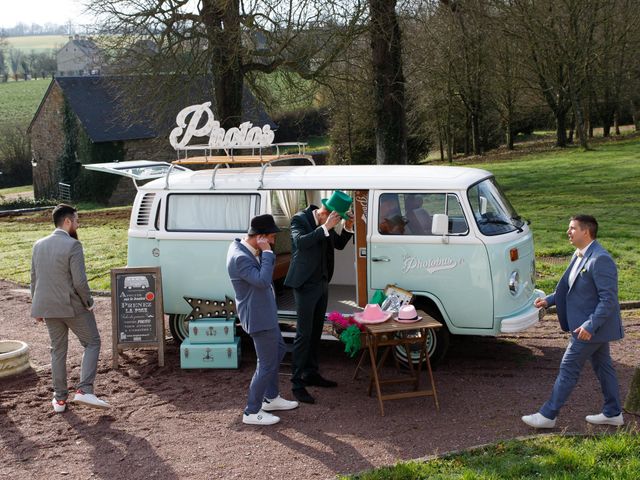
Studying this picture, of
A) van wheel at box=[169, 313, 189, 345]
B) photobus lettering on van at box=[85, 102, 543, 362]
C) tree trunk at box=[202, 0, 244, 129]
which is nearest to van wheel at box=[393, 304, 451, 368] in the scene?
photobus lettering on van at box=[85, 102, 543, 362]

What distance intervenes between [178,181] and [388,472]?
5.08 meters

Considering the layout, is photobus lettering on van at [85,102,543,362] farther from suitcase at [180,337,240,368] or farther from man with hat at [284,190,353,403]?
man with hat at [284,190,353,403]

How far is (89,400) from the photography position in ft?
26.3

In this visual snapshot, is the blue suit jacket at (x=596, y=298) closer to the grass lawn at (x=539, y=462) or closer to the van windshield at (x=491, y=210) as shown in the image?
the grass lawn at (x=539, y=462)

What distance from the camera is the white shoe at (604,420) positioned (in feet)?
22.7

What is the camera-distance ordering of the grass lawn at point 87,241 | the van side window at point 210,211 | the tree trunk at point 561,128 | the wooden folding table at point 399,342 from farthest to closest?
the tree trunk at point 561,128 → the grass lawn at point 87,241 → the van side window at point 210,211 → the wooden folding table at point 399,342

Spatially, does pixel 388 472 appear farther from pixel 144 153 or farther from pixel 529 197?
pixel 144 153

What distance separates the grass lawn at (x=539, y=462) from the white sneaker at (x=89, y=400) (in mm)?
3089

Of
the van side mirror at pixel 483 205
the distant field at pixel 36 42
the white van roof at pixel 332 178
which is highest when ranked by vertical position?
the distant field at pixel 36 42

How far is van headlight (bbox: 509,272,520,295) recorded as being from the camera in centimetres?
856

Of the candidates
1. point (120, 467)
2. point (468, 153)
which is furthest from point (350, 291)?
point (468, 153)

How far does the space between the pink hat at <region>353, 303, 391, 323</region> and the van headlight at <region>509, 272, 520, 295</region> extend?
4.77 feet

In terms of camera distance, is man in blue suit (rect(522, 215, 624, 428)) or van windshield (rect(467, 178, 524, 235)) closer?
man in blue suit (rect(522, 215, 624, 428))

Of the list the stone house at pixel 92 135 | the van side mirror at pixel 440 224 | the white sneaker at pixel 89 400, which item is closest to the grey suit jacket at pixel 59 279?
the white sneaker at pixel 89 400
